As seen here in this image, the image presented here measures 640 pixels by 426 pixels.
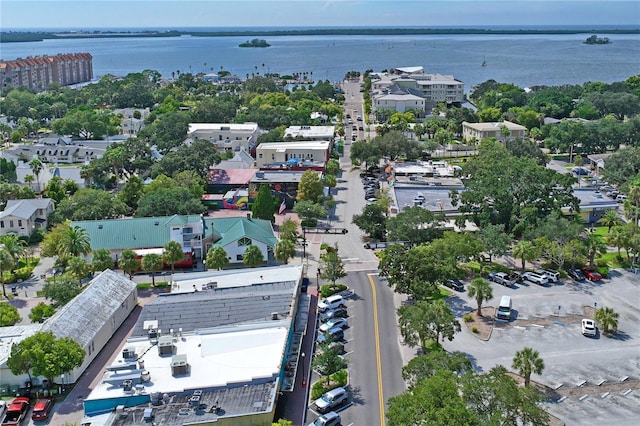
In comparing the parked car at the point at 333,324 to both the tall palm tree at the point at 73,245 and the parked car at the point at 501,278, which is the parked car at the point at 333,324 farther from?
Answer: the tall palm tree at the point at 73,245

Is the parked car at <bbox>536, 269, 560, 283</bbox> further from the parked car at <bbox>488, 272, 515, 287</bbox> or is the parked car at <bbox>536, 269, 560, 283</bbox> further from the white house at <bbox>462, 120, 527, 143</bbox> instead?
the white house at <bbox>462, 120, 527, 143</bbox>

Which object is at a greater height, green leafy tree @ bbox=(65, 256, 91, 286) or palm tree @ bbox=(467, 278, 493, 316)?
palm tree @ bbox=(467, 278, 493, 316)

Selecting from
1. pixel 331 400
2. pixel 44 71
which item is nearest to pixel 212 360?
pixel 331 400

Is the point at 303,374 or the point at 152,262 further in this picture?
the point at 152,262

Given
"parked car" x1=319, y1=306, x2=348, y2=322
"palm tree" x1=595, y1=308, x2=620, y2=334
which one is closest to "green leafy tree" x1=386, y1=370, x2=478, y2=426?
"parked car" x1=319, y1=306, x2=348, y2=322

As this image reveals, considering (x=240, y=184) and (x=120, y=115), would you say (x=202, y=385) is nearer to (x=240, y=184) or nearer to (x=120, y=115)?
(x=240, y=184)

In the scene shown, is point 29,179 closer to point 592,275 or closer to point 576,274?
point 576,274
